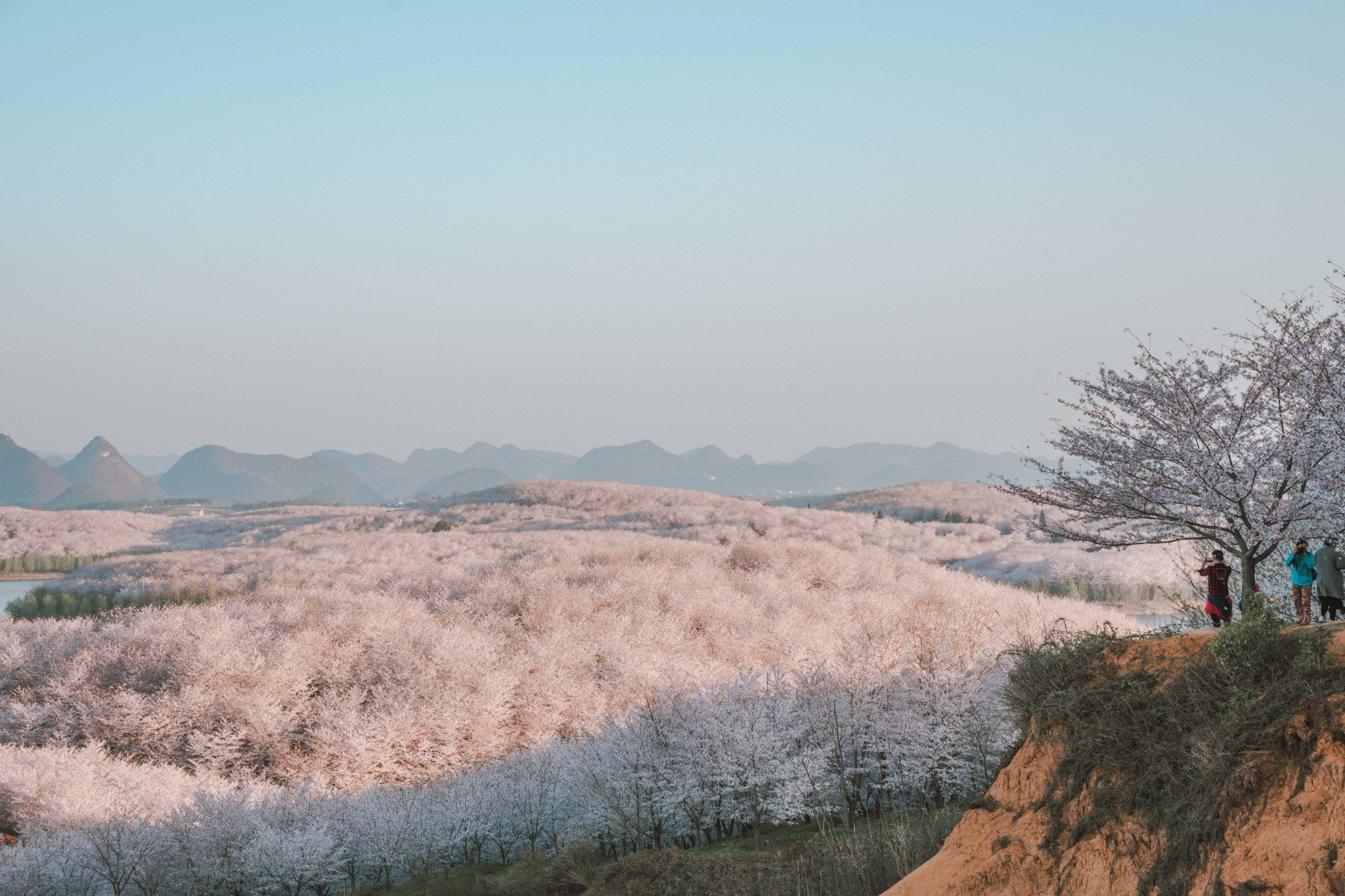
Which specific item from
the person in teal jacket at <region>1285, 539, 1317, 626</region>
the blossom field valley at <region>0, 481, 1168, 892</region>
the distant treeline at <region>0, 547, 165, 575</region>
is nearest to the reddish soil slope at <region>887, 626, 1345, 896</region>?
the blossom field valley at <region>0, 481, 1168, 892</region>

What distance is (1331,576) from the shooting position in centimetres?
1350

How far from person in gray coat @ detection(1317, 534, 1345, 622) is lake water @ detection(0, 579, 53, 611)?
124 metres

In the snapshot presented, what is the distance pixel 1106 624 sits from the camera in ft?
42.1

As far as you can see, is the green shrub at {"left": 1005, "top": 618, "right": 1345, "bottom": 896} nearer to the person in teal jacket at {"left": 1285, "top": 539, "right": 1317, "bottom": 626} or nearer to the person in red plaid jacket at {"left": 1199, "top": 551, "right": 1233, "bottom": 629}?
the person in teal jacket at {"left": 1285, "top": 539, "right": 1317, "bottom": 626}

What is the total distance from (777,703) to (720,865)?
57.6ft

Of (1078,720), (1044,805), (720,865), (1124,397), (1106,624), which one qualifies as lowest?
(720,865)

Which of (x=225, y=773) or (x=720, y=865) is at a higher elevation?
(x=720, y=865)

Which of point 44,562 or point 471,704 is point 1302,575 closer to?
point 471,704

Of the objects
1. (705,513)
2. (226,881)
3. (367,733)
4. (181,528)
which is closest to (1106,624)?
(226,881)

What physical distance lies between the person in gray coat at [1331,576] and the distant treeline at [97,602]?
7242 cm

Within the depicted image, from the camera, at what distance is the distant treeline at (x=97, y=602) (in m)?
68.8

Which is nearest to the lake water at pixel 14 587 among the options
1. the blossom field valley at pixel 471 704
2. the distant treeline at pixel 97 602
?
the blossom field valley at pixel 471 704

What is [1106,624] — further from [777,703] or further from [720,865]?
[777,703]

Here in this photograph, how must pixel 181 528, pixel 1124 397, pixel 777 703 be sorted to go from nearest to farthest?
pixel 1124 397, pixel 777 703, pixel 181 528
